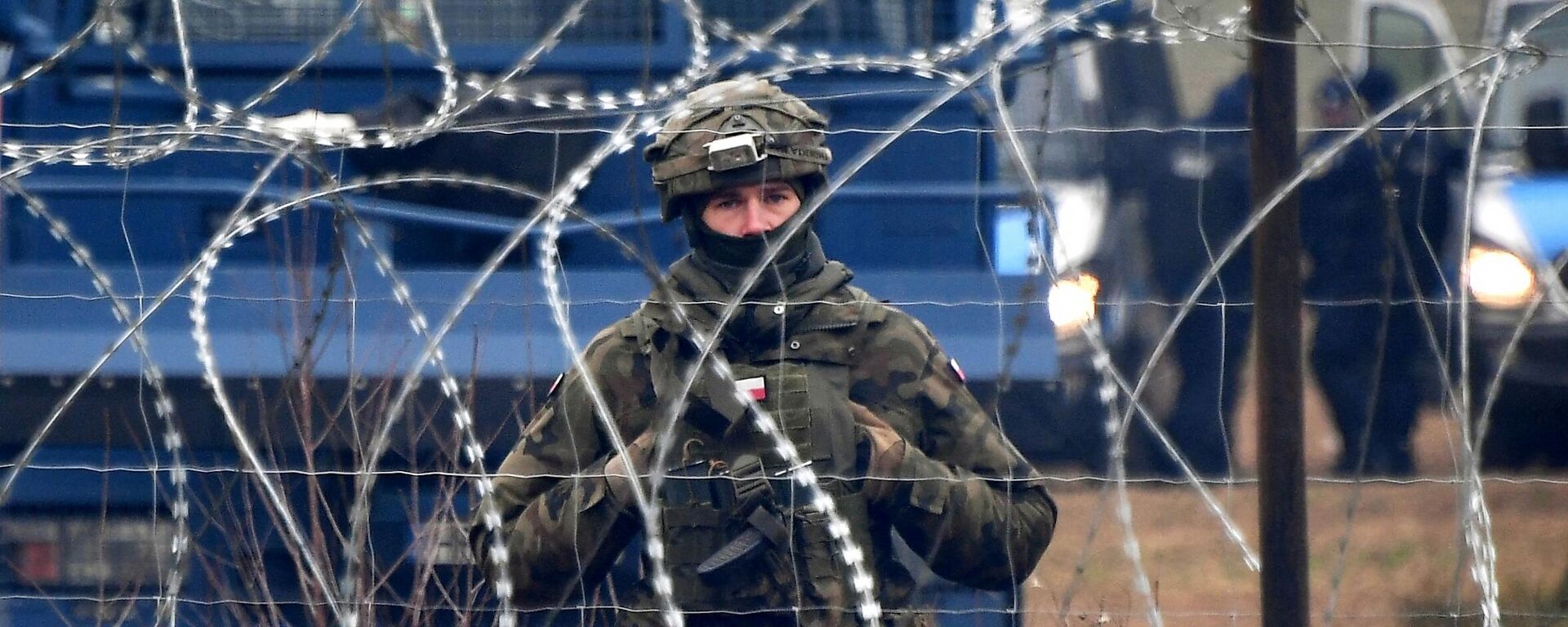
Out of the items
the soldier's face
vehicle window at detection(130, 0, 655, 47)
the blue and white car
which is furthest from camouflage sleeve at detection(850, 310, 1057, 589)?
vehicle window at detection(130, 0, 655, 47)

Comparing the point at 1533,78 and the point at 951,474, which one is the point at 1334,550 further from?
the point at 1533,78

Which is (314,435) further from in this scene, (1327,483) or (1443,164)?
(1443,164)

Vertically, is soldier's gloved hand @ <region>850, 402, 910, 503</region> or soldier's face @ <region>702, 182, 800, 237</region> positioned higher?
soldier's face @ <region>702, 182, 800, 237</region>

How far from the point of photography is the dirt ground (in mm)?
2596

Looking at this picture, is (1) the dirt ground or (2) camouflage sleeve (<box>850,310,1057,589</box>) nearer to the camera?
(2) camouflage sleeve (<box>850,310,1057,589</box>)

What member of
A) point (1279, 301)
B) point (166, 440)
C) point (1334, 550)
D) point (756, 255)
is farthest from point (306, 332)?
point (1334, 550)

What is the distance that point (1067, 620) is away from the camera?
8.59 feet

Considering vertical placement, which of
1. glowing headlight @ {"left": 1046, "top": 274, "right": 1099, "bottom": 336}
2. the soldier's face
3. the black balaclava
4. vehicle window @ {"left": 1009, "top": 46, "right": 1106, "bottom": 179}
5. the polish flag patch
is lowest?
the polish flag patch

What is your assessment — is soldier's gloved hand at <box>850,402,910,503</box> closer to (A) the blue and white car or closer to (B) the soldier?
(B) the soldier

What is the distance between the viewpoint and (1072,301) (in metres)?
2.49

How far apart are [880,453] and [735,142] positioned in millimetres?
481

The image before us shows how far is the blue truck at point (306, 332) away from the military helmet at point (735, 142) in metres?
0.08

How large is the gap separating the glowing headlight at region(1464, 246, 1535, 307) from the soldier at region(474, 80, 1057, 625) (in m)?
0.90

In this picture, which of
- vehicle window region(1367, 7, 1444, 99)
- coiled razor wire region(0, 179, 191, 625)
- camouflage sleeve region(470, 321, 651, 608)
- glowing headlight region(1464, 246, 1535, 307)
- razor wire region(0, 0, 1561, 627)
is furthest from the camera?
vehicle window region(1367, 7, 1444, 99)
